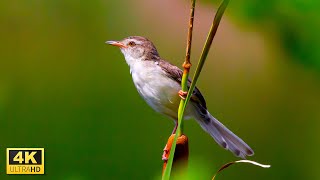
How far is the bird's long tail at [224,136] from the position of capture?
1490mm

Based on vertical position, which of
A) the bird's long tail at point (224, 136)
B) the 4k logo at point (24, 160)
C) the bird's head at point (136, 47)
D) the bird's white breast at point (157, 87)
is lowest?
the 4k logo at point (24, 160)

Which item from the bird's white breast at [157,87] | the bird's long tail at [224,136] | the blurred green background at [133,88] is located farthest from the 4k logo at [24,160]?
the bird's long tail at [224,136]

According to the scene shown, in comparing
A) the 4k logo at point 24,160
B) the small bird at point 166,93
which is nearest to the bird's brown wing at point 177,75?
the small bird at point 166,93

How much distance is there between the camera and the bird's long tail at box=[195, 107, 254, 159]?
4.89 ft

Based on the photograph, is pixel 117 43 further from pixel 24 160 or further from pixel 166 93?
pixel 24 160

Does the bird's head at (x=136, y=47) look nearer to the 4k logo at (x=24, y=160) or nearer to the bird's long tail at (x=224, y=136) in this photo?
the bird's long tail at (x=224, y=136)

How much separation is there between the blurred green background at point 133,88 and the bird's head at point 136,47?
2 cm

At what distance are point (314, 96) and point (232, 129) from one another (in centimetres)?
29

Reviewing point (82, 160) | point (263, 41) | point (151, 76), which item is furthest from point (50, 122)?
point (263, 41)

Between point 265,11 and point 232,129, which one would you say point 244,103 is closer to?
point 232,129

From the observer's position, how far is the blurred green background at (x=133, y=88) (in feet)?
4.69

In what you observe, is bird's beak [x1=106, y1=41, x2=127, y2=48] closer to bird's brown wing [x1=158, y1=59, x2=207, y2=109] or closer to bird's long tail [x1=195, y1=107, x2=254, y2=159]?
bird's brown wing [x1=158, y1=59, x2=207, y2=109]

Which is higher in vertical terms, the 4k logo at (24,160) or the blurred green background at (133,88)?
the blurred green background at (133,88)

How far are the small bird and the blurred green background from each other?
2 centimetres
